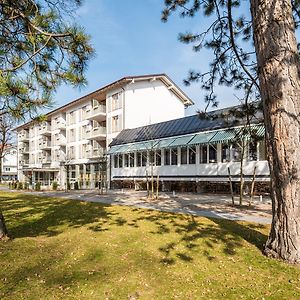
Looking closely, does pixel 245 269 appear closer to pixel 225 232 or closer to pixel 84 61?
pixel 225 232

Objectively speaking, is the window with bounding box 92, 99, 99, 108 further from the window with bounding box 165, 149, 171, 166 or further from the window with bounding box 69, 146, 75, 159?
the window with bounding box 165, 149, 171, 166

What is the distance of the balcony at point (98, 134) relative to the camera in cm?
3749

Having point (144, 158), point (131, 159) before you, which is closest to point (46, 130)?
point (131, 159)

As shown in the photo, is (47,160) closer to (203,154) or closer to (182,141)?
(182,141)

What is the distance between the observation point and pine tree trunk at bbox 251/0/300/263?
241 inches

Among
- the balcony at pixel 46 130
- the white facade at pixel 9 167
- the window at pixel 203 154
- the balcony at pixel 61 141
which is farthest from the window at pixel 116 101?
the white facade at pixel 9 167

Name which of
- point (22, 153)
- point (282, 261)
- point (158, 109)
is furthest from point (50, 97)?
point (22, 153)

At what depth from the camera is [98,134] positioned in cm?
3766

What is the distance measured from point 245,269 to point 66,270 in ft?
11.4

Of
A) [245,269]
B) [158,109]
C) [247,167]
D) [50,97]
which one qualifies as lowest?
[245,269]

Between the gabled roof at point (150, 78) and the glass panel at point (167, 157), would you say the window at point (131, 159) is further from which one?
the gabled roof at point (150, 78)

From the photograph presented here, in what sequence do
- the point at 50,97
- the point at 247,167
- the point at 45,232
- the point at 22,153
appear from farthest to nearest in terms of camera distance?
1. the point at 22,153
2. the point at 247,167
3. the point at 45,232
4. the point at 50,97

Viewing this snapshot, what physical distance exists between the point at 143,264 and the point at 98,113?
31904 millimetres

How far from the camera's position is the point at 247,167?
21203 mm
